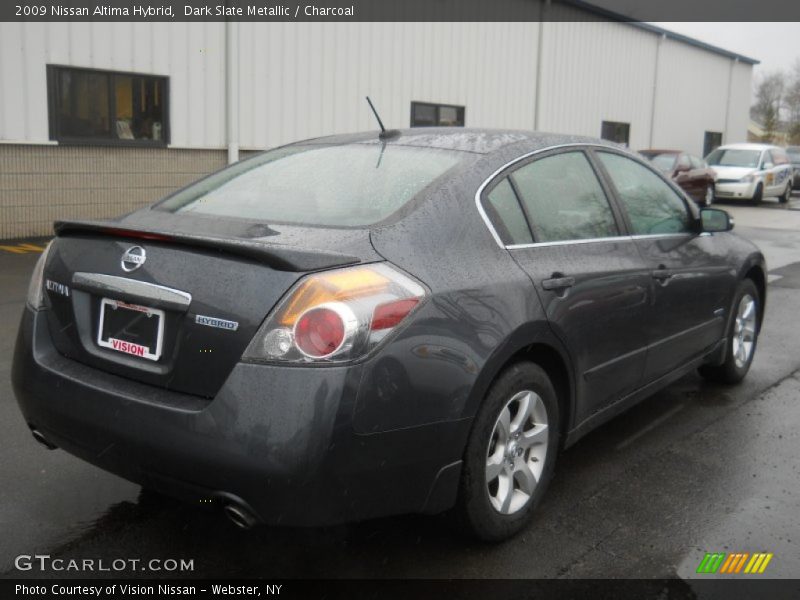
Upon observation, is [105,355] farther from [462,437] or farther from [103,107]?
[103,107]

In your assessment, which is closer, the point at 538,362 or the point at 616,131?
the point at 538,362

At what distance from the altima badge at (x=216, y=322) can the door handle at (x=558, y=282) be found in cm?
123

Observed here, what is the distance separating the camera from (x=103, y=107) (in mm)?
11734

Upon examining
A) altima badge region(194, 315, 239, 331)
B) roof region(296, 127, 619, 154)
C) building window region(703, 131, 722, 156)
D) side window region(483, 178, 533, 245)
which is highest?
building window region(703, 131, 722, 156)

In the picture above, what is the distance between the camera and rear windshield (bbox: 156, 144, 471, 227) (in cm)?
301

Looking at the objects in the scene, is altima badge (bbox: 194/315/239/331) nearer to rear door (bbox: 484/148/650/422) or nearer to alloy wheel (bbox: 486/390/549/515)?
alloy wheel (bbox: 486/390/549/515)

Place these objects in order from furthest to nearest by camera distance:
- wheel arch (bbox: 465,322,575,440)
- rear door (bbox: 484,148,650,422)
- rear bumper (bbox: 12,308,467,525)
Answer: rear door (bbox: 484,148,650,422)
wheel arch (bbox: 465,322,575,440)
rear bumper (bbox: 12,308,467,525)

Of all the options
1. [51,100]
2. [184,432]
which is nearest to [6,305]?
[51,100]

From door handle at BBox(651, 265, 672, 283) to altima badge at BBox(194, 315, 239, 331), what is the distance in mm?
2194

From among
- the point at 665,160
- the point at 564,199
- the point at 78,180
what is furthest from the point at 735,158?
the point at 564,199

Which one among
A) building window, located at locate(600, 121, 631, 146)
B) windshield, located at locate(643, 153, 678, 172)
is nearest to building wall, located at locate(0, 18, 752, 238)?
building window, located at locate(600, 121, 631, 146)

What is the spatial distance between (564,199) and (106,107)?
984 cm

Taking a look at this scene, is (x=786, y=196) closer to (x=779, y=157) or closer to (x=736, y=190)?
(x=779, y=157)

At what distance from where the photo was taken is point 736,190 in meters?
22.2
